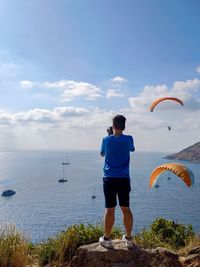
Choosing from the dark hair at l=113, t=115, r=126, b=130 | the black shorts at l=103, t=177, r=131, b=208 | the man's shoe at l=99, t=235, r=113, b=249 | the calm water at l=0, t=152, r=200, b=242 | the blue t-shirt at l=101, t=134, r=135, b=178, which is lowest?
the calm water at l=0, t=152, r=200, b=242

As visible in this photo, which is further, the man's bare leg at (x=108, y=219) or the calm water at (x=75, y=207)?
the calm water at (x=75, y=207)

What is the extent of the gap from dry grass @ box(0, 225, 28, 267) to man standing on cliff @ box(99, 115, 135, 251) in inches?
66.6

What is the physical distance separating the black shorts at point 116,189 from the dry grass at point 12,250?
2070 millimetres

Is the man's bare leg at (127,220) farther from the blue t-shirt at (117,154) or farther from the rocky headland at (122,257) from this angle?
the blue t-shirt at (117,154)

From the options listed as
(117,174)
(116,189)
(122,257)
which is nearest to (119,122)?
(117,174)

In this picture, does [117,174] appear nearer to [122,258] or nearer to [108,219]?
[108,219]

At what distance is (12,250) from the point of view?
7602 millimetres

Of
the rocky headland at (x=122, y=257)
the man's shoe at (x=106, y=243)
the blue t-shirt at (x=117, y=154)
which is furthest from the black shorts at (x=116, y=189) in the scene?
the rocky headland at (x=122, y=257)

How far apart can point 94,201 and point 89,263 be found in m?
86.5

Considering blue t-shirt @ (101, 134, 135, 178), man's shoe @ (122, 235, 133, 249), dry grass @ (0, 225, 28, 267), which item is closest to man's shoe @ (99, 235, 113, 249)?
man's shoe @ (122, 235, 133, 249)

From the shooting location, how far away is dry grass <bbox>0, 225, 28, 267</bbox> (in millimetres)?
7446

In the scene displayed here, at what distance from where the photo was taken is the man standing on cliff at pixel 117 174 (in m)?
7.29

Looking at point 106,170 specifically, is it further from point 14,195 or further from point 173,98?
point 14,195

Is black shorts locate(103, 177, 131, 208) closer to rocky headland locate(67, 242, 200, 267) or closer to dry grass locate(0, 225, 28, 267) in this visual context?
rocky headland locate(67, 242, 200, 267)
